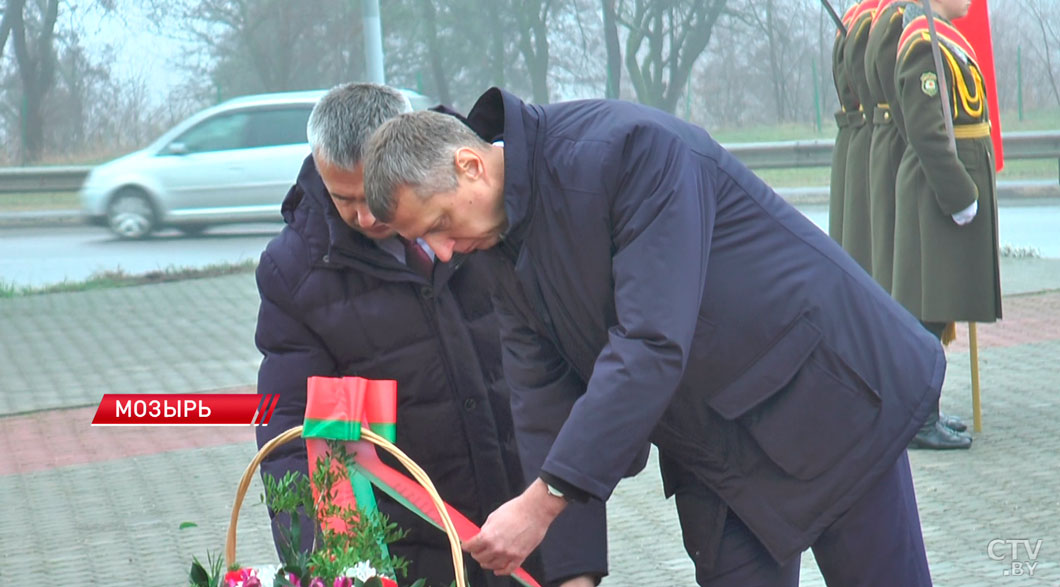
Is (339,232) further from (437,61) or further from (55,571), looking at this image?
(437,61)

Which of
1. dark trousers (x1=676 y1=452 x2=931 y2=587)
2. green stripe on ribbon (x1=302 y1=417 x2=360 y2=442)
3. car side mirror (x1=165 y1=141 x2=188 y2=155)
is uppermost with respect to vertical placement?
car side mirror (x1=165 y1=141 x2=188 y2=155)

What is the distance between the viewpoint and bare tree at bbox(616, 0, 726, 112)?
12.9 m

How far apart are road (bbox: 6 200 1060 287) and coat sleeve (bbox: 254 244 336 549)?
9580 mm

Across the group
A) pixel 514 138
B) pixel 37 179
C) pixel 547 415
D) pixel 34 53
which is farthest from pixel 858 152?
pixel 37 179

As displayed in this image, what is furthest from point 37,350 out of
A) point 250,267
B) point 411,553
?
Answer: point 411,553

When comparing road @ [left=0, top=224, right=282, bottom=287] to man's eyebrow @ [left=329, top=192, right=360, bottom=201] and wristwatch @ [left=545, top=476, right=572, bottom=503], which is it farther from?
wristwatch @ [left=545, top=476, right=572, bottom=503]

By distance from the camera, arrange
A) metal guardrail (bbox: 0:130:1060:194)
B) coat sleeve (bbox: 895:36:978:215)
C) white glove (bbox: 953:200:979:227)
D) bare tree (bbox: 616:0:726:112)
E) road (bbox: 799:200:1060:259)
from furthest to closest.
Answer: metal guardrail (bbox: 0:130:1060:194), bare tree (bbox: 616:0:726:112), road (bbox: 799:200:1060:259), white glove (bbox: 953:200:979:227), coat sleeve (bbox: 895:36:978:215)

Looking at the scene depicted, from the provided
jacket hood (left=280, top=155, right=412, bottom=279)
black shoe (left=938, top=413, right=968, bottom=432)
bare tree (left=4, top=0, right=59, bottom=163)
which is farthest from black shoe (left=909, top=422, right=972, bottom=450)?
A: bare tree (left=4, top=0, right=59, bottom=163)

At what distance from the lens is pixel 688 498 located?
8.47 feet

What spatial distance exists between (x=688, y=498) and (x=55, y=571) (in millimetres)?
2953

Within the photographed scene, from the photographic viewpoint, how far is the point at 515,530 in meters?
2.09

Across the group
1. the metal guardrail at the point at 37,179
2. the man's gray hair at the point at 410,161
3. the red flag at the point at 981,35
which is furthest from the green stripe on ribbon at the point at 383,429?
the metal guardrail at the point at 37,179

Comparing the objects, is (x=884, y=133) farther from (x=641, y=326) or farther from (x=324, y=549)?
(x=324, y=549)

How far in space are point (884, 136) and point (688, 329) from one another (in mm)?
3867
